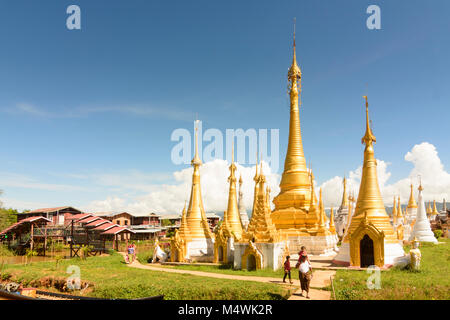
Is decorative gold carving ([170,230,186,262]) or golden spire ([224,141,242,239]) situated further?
golden spire ([224,141,242,239])

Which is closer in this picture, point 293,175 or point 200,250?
point 200,250

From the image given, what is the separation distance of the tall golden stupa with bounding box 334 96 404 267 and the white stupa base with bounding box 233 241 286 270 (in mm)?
→ 4650

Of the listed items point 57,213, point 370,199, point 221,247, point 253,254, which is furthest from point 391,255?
point 57,213

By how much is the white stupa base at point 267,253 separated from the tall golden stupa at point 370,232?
4.65m

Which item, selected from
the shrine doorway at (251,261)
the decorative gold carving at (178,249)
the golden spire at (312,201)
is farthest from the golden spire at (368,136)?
the decorative gold carving at (178,249)

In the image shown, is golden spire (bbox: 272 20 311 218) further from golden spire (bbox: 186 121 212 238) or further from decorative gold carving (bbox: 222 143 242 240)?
golden spire (bbox: 186 121 212 238)

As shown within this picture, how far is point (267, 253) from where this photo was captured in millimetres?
22109

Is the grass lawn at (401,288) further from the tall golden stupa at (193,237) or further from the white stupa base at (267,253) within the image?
the tall golden stupa at (193,237)

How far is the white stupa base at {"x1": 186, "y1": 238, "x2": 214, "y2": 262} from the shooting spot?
29.5 m

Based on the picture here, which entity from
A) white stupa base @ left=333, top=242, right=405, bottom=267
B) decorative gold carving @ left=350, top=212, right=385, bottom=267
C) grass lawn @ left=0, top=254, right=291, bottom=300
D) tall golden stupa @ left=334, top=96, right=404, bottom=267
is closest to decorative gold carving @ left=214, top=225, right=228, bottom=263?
grass lawn @ left=0, top=254, right=291, bottom=300

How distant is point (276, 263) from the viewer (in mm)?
21984

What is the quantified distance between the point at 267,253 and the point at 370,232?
24.0ft

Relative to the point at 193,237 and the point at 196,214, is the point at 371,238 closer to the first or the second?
the point at 193,237
